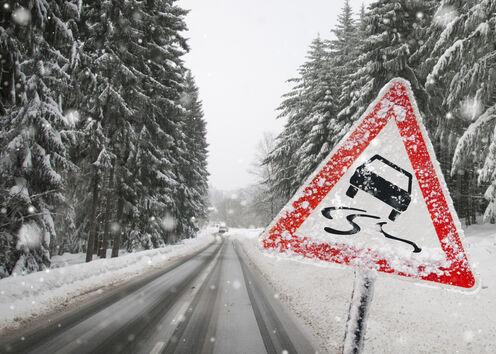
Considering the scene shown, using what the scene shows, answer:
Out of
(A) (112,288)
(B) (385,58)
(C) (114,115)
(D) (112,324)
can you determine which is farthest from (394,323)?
(C) (114,115)

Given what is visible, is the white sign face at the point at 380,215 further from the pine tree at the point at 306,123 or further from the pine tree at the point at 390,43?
the pine tree at the point at 306,123

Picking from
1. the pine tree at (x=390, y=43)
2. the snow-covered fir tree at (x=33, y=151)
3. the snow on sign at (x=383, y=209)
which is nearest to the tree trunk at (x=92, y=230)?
the snow-covered fir tree at (x=33, y=151)

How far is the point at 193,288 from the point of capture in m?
8.77

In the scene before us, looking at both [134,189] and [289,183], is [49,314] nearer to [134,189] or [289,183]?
[134,189]

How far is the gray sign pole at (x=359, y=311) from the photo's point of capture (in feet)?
5.24

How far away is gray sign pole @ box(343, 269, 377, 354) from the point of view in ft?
5.24

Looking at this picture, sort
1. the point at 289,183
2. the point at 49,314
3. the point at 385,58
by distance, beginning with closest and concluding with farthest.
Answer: the point at 49,314 → the point at 385,58 → the point at 289,183

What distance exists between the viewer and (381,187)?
170cm

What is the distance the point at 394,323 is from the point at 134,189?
15422 mm

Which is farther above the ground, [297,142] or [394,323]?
[297,142]

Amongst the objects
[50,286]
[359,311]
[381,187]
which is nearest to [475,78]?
[381,187]

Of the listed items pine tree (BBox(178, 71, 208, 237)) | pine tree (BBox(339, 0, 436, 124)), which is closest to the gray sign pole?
pine tree (BBox(339, 0, 436, 124))

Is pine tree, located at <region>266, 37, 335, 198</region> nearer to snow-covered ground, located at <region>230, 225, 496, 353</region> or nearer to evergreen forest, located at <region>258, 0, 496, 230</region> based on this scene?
evergreen forest, located at <region>258, 0, 496, 230</region>

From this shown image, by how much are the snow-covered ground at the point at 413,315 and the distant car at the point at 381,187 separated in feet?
5.81
